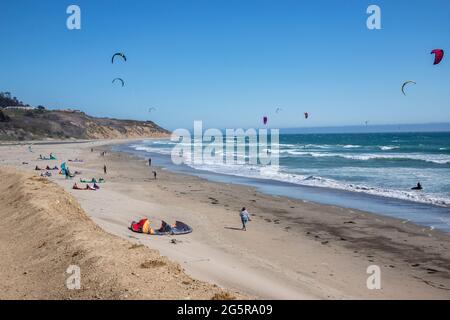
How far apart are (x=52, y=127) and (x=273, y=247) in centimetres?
9283

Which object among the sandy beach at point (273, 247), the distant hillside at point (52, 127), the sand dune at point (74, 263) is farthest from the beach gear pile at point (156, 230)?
the distant hillside at point (52, 127)

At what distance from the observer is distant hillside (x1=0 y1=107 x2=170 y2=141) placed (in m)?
83.4

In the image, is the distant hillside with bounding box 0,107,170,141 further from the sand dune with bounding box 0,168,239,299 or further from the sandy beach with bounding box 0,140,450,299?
the sand dune with bounding box 0,168,239,299

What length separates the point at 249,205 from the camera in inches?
759

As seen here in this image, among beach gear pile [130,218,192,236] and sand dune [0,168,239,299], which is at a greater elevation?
sand dune [0,168,239,299]

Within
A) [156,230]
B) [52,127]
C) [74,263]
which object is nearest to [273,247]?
[156,230]

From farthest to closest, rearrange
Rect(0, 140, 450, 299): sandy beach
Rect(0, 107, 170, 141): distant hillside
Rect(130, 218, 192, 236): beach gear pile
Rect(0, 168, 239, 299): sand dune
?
Rect(0, 107, 170, 141): distant hillside, Rect(130, 218, 192, 236): beach gear pile, Rect(0, 140, 450, 299): sandy beach, Rect(0, 168, 239, 299): sand dune

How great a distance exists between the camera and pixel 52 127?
9538cm

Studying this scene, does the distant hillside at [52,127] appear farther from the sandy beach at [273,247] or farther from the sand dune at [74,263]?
the sand dune at [74,263]

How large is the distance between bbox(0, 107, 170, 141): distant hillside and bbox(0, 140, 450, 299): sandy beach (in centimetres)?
7049

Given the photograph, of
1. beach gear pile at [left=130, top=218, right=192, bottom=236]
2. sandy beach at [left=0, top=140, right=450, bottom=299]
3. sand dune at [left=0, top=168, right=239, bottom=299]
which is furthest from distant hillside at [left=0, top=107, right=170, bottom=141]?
beach gear pile at [left=130, top=218, right=192, bottom=236]

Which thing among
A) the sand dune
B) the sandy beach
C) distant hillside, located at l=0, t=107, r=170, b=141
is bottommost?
the sandy beach

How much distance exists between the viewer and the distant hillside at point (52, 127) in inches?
3282
